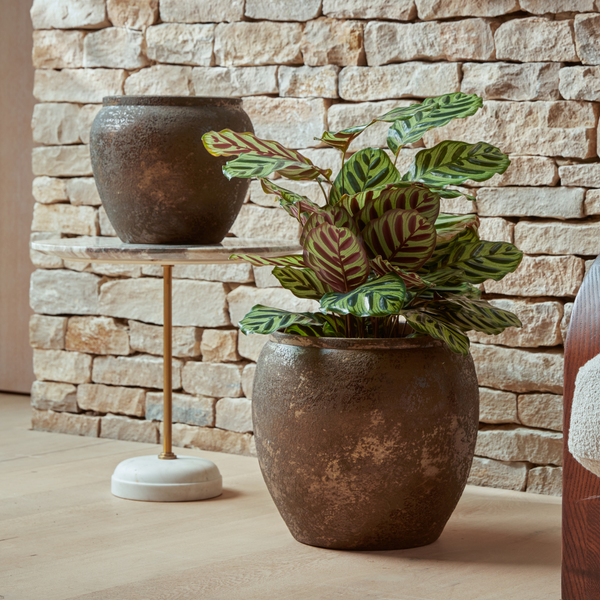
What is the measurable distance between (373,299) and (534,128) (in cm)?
91

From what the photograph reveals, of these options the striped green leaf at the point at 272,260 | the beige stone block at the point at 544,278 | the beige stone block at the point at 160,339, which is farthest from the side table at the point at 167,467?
the beige stone block at the point at 544,278

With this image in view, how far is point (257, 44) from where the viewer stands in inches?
110

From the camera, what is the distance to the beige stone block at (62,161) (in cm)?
309

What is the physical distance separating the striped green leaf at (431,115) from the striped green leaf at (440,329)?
0.34 m

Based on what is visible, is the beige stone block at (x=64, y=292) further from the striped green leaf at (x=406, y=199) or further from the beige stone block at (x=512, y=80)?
the striped green leaf at (x=406, y=199)

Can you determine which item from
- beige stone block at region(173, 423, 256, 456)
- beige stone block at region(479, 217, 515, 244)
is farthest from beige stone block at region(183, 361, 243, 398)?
beige stone block at region(479, 217, 515, 244)

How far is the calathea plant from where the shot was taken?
6.01 ft

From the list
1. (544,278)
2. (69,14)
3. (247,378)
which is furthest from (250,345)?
(69,14)

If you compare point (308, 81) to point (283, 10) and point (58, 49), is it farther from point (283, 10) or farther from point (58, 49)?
point (58, 49)

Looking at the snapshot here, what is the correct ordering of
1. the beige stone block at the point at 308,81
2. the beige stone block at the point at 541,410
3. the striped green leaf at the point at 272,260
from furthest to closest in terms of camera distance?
the beige stone block at the point at 308,81
the beige stone block at the point at 541,410
the striped green leaf at the point at 272,260

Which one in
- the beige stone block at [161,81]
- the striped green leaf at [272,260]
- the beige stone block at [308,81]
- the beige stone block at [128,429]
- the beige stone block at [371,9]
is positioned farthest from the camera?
the beige stone block at [128,429]

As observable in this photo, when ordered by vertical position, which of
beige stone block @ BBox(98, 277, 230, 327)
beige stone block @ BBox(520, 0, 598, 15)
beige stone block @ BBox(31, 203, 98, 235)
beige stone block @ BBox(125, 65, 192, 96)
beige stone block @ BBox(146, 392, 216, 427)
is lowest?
beige stone block @ BBox(146, 392, 216, 427)

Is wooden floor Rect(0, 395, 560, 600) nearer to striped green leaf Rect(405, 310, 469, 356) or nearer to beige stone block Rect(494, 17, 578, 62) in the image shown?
striped green leaf Rect(405, 310, 469, 356)

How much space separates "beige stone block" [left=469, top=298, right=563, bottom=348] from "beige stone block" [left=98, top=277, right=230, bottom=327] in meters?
0.83
